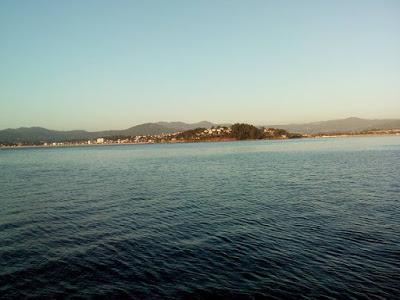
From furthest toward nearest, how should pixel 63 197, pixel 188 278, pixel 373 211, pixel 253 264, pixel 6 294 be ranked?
pixel 63 197 → pixel 373 211 → pixel 253 264 → pixel 188 278 → pixel 6 294

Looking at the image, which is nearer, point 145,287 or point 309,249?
point 145,287

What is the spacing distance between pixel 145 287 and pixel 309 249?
1104 cm

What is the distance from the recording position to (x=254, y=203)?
3841cm

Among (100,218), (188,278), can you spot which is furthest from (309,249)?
(100,218)

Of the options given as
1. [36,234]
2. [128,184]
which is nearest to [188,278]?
[36,234]

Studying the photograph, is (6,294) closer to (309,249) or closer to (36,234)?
(36,234)

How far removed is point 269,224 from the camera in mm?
29016

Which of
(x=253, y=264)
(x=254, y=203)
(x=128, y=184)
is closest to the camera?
(x=253, y=264)

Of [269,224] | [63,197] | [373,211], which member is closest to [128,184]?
[63,197]

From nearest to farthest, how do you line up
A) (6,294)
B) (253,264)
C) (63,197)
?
(6,294) < (253,264) < (63,197)

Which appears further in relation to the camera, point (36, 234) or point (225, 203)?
point (225, 203)

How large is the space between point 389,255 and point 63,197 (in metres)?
39.6

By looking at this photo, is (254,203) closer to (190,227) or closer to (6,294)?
(190,227)

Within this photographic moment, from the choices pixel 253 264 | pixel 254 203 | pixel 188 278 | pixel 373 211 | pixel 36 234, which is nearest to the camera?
pixel 188 278
